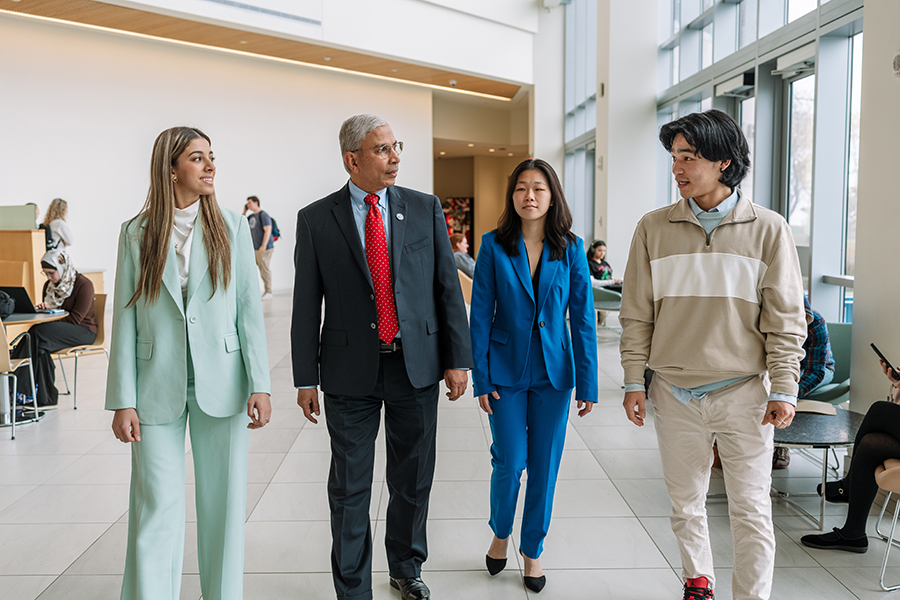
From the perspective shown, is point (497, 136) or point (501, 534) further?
point (497, 136)

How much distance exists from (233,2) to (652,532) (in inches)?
391

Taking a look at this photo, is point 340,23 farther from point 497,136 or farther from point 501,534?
point 501,534

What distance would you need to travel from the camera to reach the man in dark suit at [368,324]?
2.29 meters

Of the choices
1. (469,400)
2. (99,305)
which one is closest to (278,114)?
(99,305)

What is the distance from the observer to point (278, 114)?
1362 cm

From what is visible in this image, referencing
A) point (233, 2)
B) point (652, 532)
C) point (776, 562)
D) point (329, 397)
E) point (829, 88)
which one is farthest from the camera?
point (233, 2)

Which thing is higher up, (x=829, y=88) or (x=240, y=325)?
(x=829, y=88)

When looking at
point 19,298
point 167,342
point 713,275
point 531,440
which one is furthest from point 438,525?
point 19,298

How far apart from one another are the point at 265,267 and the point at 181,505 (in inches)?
435

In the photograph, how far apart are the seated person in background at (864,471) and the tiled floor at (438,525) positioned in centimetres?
6

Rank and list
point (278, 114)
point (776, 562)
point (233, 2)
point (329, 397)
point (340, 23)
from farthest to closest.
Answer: point (278, 114) < point (340, 23) < point (233, 2) < point (776, 562) < point (329, 397)

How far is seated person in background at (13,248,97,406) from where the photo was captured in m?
5.46

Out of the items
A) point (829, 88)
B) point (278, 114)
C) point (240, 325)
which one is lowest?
point (240, 325)

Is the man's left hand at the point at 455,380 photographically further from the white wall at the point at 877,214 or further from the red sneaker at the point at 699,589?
the white wall at the point at 877,214
